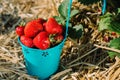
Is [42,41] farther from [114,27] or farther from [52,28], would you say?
[114,27]

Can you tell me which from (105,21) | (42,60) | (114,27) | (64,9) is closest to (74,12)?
(64,9)

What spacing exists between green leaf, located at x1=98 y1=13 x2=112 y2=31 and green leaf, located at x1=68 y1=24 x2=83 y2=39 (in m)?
0.12

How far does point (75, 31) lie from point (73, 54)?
16 cm

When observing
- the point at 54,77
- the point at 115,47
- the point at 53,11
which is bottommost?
the point at 54,77

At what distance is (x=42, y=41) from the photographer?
2.01 meters

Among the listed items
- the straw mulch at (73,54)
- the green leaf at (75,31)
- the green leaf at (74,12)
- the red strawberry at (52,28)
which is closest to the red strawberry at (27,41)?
the red strawberry at (52,28)

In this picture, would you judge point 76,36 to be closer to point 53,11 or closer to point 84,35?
point 84,35

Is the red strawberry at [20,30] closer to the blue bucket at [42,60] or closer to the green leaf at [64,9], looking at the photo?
the blue bucket at [42,60]

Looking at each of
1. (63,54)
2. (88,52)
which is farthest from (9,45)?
(88,52)

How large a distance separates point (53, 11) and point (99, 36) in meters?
0.44

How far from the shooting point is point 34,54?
206 cm

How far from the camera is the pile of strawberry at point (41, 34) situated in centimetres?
201

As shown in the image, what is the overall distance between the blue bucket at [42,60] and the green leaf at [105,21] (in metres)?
0.27

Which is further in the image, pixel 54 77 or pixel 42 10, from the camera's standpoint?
pixel 42 10
